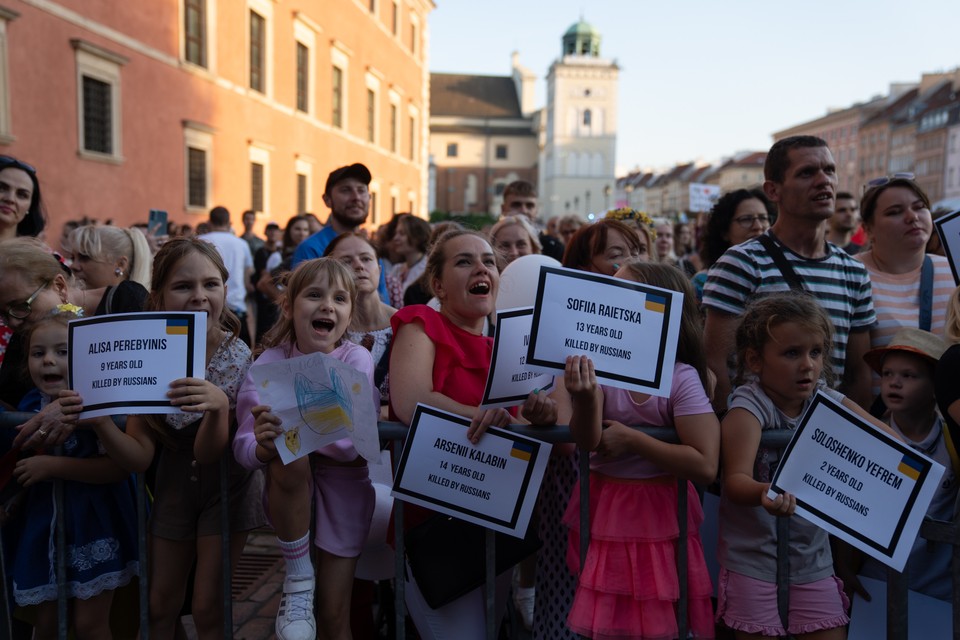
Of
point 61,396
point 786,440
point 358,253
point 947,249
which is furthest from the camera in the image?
point 358,253

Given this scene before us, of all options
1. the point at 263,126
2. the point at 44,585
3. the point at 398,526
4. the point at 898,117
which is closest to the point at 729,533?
the point at 398,526

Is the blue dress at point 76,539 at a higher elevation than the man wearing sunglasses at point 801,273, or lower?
lower

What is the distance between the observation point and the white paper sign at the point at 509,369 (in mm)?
2717

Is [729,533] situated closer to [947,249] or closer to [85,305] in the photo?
[947,249]

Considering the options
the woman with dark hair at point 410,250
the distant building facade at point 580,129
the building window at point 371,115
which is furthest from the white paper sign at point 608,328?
the distant building facade at point 580,129

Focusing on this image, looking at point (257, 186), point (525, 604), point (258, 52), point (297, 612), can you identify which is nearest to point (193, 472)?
point (297, 612)

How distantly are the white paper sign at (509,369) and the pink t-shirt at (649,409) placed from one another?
31 cm

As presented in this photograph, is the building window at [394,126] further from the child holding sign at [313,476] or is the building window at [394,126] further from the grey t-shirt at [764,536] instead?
the grey t-shirt at [764,536]

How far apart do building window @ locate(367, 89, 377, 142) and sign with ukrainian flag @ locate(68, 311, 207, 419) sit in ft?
98.3

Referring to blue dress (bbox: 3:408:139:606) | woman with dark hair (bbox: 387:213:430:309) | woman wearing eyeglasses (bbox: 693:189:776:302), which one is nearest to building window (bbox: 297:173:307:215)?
woman with dark hair (bbox: 387:213:430:309)

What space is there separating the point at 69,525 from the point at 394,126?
3369cm

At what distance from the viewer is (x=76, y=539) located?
9.71 feet

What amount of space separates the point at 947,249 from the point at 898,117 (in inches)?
3182

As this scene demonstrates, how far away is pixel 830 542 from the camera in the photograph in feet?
9.88
